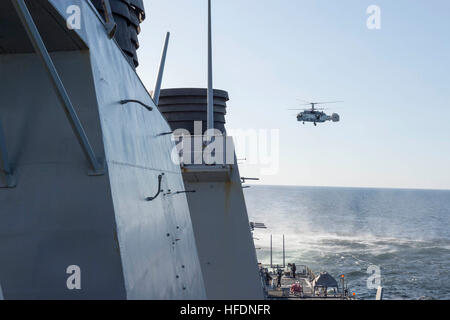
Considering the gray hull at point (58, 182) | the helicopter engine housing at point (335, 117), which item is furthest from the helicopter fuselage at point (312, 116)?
the gray hull at point (58, 182)

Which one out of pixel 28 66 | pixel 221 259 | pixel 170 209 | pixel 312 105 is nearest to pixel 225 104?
pixel 221 259

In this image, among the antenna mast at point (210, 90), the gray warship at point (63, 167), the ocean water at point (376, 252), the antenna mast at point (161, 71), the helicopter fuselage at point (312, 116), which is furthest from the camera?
the helicopter fuselage at point (312, 116)

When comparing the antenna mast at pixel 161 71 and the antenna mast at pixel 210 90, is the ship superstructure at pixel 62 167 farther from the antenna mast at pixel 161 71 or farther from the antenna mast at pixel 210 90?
the antenna mast at pixel 210 90

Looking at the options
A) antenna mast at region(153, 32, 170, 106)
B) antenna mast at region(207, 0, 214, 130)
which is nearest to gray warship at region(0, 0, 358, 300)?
antenna mast at region(153, 32, 170, 106)

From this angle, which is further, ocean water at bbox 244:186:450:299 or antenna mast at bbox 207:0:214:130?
ocean water at bbox 244:186:450:299

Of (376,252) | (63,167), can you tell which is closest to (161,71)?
(63,167)

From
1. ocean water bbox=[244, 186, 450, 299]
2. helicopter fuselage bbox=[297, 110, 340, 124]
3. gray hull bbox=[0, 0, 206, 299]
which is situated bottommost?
ocean water bbox=[244, 186, 450, 299]

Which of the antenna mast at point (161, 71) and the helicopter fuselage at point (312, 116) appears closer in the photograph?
the antenna mast at point (161, 71)

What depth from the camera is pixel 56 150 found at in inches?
91.5

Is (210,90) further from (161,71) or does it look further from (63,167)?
(63,167)

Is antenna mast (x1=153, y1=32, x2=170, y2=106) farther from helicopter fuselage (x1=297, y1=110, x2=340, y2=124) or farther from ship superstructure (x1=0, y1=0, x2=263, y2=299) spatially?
helicopter fuselage (x1=297, y1=110, x2=340, y2=124)

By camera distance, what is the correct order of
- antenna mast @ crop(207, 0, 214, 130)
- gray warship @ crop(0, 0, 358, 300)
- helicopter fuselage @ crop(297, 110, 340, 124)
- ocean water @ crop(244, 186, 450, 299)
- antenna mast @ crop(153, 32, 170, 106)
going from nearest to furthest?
1. gray warship @ crop(0, 0, 358, 300)
2. antenna mast @ crop(153, 32, 170, 106)
3. antenna mast @ crop(207, 0, 214, 130)
4. ocean water @ crop(244, 186, 450, 299)
5. helicopter fuselage @ crop(297, 110, 340, 124)
